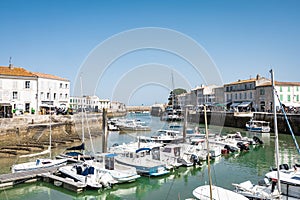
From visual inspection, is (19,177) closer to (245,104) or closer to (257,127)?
(257,127)

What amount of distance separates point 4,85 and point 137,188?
33.8 meters

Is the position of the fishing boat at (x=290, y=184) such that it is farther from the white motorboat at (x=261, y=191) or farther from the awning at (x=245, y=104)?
the awning at (x=245, y=104)

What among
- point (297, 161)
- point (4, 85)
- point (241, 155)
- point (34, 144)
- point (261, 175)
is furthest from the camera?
point (4, 85)

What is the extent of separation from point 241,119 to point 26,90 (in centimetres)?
4009

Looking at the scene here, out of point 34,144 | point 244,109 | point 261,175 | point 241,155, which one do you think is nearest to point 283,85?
point 244,109

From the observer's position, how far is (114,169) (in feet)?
56.0

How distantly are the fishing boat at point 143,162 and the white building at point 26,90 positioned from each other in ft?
83.9

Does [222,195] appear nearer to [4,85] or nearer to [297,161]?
[297,161]

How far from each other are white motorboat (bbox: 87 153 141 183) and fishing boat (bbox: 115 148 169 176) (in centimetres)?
108

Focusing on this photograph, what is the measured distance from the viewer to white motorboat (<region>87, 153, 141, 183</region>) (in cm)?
1611

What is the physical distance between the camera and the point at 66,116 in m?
43.8

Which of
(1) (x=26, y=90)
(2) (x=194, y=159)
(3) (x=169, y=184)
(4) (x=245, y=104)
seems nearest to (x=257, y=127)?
(4) (x=245, y=104)

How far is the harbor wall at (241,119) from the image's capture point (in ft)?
136

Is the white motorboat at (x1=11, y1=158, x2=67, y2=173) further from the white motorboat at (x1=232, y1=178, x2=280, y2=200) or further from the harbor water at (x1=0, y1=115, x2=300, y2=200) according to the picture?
the white motorboat at (x1=232, y1=178, x2=280, y2=200)
